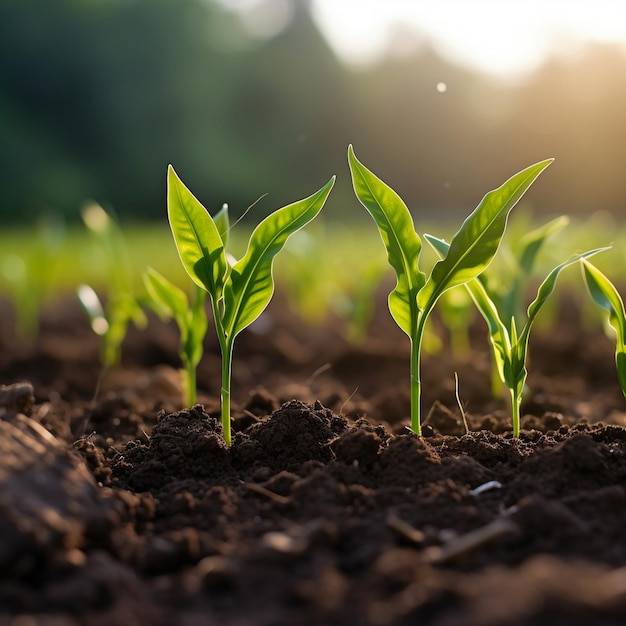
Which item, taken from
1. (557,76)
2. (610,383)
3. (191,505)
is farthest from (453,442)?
(557,76)

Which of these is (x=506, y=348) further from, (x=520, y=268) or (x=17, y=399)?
(x=17, y=399)

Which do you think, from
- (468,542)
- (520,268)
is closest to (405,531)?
(468,542)

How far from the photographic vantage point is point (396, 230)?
1.69 m

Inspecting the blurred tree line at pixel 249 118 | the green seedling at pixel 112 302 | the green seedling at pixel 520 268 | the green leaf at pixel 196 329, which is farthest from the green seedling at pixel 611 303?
the blurred tree line at pixel 249 118

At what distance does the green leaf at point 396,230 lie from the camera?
1664 millimetres

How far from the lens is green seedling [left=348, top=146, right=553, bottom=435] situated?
5.33 ft

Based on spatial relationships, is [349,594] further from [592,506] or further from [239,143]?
[239,143]

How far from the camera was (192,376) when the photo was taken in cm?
216

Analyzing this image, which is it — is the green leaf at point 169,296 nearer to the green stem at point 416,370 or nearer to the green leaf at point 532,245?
the green stem at point 416,370

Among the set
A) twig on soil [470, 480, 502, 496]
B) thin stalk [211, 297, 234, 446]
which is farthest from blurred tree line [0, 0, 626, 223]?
twig on soil [470, 480, 502, 496]

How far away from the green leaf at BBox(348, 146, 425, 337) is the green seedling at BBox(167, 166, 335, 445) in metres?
0.10

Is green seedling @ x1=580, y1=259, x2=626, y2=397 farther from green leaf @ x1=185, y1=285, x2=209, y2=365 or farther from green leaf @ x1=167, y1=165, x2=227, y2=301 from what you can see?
green leaf @ x1=185, y1=285, x2=209, y2=365

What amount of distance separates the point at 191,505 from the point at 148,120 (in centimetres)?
2343

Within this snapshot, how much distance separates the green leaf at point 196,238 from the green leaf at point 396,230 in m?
0.35
